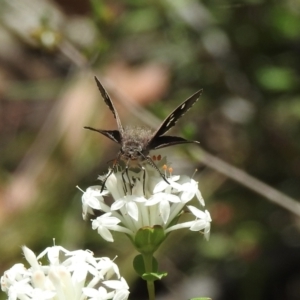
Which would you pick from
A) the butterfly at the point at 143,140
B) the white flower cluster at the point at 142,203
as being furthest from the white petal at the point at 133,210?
the butterfly at the point at 143,140

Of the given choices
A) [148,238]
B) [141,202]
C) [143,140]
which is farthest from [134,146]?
[148,238]

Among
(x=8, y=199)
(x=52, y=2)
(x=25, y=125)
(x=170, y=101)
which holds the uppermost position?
(x=52, y=2)

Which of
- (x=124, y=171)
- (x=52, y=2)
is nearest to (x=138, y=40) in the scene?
(x=52, y=2)

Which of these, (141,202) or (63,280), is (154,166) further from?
(63,280)

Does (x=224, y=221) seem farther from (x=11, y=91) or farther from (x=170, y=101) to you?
(x=11, y=91)

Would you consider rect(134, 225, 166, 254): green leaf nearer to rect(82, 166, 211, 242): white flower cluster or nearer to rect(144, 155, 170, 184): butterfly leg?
rect(82, 166, 211, 242): white flower cluster

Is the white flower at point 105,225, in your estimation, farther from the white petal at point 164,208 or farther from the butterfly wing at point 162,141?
the butterfly wing at point 162,141

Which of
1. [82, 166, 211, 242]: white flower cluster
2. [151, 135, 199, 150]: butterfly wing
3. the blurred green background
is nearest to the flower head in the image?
[82, 166, 211, 242]: white flower cluster
